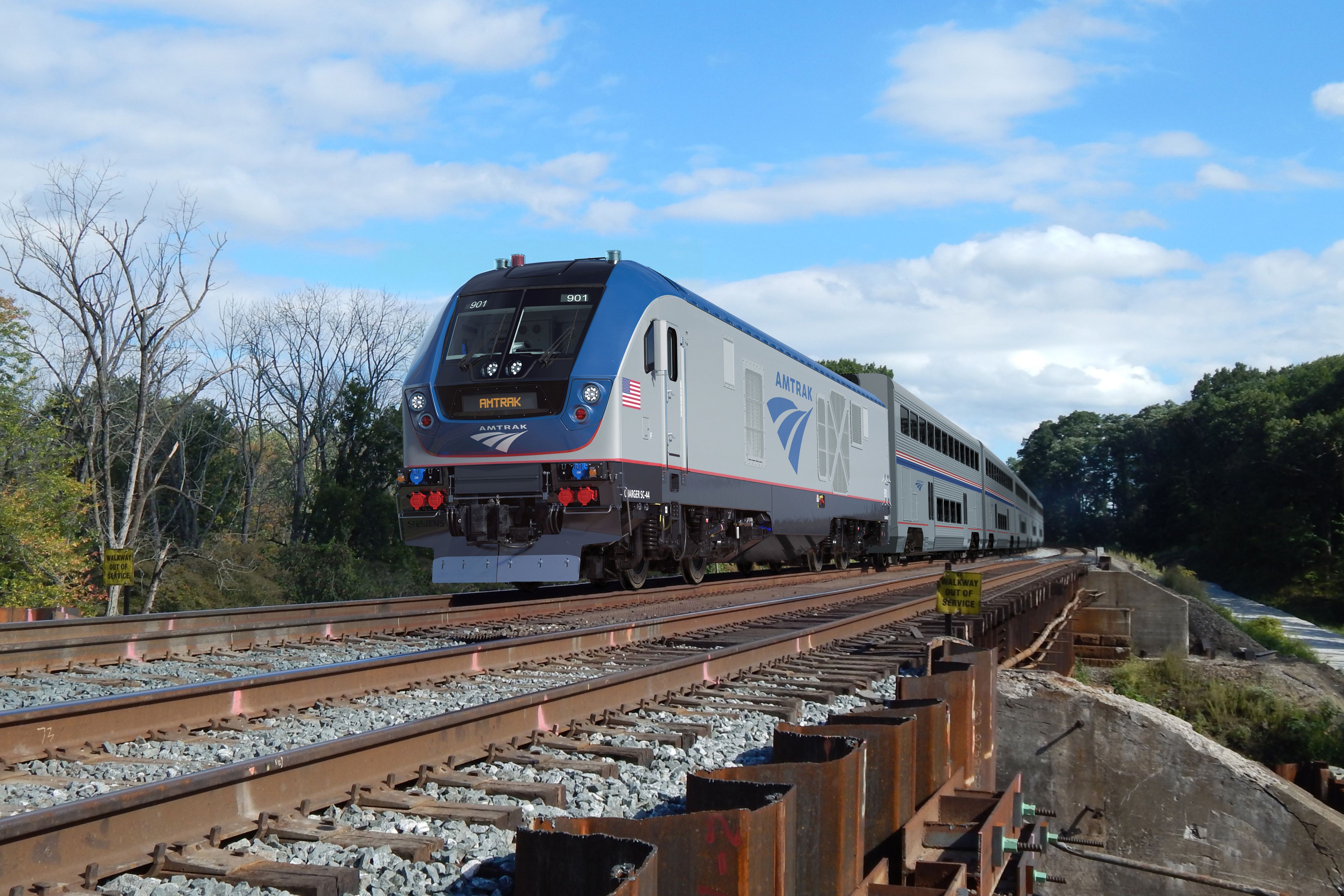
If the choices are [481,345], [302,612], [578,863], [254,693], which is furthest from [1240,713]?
[578,863]

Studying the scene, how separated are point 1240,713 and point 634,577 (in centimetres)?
1474

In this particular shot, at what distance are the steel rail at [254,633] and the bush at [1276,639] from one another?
81.9 feet

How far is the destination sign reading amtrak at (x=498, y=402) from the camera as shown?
1131 cm

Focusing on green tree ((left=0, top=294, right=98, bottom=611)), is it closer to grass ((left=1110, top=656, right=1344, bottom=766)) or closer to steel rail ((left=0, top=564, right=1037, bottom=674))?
steel rail ((left=0, top=564, right=1037, bottom=674))

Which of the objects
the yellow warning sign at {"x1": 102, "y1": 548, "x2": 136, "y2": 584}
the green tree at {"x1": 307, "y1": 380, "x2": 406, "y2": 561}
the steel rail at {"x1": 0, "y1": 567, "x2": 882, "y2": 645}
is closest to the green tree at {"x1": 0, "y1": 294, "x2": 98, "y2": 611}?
the green tree at {"x1": 307, "y1": 380, "x2": 406, "y2": 561}

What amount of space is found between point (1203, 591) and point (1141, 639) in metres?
15.5

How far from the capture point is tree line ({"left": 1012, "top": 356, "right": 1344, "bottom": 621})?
58.1 meters

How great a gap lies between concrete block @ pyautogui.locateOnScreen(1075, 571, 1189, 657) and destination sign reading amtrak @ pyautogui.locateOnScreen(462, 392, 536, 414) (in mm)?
19426

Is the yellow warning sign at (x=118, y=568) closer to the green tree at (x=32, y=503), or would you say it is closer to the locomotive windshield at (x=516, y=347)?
the locomotive windshield at (x=516, y=347)

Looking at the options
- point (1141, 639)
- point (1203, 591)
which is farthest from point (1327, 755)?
point (1203, 591)

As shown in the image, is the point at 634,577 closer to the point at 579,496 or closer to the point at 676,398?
the point at 676,398

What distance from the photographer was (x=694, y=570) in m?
15.3

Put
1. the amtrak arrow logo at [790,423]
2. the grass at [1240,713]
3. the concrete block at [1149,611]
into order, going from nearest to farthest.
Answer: the amtrak arrow logo at [790,423]
the grass at [1240,713]
the concrete block at [1149,611]

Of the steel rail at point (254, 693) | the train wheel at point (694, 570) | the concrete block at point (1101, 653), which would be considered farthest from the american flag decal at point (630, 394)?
the concrete block at point (1101, 653)
